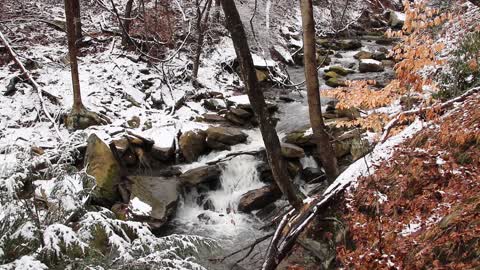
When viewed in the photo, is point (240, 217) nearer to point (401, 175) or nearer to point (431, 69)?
point (401, 175)

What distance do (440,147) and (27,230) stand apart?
4.51 m

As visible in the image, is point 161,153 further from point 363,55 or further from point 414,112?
point 363,55

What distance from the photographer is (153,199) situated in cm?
758

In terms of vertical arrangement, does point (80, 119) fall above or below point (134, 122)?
above

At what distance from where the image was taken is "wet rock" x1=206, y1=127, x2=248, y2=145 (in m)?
9.46

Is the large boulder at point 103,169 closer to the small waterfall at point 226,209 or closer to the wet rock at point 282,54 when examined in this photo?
the small waterfall at point 226,209

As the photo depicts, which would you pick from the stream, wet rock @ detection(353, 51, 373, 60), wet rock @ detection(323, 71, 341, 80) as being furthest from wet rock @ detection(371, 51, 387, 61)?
the stream

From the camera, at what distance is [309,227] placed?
490 cm

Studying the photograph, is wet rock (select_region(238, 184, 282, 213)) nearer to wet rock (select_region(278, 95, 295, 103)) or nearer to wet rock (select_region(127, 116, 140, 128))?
wet rock (select_region(127, 116, 140, 128))

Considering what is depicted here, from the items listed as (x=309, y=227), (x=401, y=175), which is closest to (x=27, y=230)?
(x=309, y=227)

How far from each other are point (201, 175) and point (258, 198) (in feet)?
4.63

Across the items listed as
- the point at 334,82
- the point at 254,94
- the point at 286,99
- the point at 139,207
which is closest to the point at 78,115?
the point at 139,207

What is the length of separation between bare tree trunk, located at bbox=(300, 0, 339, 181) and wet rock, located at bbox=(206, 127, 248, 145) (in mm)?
4227

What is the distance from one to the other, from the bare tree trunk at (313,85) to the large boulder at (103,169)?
14.1 feet
